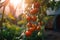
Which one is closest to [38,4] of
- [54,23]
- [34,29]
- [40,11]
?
[40,11]

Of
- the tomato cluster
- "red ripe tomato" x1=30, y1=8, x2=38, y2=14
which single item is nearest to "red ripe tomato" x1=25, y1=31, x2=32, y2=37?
the tomato cluster

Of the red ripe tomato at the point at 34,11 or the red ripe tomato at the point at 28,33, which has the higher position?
the red ripe tomato at the point at 34,11

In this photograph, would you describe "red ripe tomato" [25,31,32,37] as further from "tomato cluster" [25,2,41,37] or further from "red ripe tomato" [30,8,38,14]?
"red ripe tomato" [30,8,38,14]

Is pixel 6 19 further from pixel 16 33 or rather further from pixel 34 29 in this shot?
pixel 34 29

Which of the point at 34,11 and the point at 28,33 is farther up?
the point at 34,11

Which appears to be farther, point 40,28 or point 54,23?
point 54,23

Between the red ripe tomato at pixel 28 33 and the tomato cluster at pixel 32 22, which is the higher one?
the tomato cluster at pixel 32 22

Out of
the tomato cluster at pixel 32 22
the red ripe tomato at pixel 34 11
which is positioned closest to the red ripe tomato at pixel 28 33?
the tomato cluster at pixel 32 22

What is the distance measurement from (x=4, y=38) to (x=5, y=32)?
0.17 feet

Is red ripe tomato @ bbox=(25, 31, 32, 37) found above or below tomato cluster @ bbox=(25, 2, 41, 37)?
below

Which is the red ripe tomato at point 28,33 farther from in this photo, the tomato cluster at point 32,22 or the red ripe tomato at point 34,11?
the red ripe tomato at point 34,11

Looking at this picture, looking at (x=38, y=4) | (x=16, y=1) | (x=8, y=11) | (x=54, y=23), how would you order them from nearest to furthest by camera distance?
(x=38, y=4)
(x=16, y=1)
(x=8, y=11)
(x=54, y=23)

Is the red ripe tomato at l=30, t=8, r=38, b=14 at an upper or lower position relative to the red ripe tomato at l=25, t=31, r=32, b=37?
upper

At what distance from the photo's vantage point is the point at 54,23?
8211 millimetres
